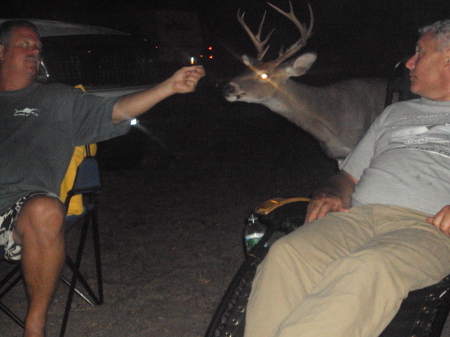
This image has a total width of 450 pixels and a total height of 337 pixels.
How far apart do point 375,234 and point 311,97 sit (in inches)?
151

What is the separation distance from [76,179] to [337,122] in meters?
3.45

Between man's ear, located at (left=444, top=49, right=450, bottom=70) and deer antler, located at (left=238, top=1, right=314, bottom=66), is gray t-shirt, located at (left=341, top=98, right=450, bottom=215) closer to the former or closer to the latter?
man's ear, located at (left=444, top=49, right=450, bottom=70)

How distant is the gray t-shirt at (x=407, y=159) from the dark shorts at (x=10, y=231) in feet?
5.84

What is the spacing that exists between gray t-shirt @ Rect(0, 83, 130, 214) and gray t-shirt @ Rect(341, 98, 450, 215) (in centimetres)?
141

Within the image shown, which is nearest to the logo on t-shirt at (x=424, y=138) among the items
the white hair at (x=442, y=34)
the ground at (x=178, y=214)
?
the white hair at (x=442, y=34)

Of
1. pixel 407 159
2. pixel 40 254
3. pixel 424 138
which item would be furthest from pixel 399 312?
pixel 40 254

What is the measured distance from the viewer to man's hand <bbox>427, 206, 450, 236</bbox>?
2328 mm

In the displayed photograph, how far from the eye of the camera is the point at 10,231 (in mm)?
2764

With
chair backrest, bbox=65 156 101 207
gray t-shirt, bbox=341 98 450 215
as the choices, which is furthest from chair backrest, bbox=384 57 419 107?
chair backrest, bbox=65 156 101 207

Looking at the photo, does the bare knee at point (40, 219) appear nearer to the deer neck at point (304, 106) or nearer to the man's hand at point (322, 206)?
the man's hand at point (322, 206)

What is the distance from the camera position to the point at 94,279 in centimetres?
414

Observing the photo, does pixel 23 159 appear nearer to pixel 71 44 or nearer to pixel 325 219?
pixel 325 219

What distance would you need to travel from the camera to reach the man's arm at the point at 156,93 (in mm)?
2932

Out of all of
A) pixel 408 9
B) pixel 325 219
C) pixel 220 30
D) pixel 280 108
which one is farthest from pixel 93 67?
pixel 220 30
